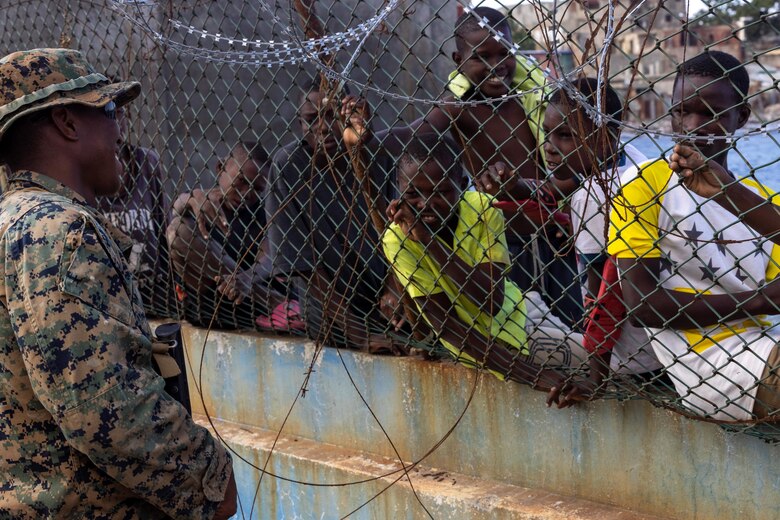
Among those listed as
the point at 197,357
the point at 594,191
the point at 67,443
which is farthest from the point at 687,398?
the point at 197,357

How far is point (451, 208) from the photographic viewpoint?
322 cm

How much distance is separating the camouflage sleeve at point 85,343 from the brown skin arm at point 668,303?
1438mm

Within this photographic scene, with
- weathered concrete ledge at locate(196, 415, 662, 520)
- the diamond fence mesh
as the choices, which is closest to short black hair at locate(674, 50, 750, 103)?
the diamond fence mesh

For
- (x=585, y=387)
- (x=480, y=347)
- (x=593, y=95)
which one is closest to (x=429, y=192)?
(x=480, y=347)

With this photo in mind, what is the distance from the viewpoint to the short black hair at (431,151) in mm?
3236

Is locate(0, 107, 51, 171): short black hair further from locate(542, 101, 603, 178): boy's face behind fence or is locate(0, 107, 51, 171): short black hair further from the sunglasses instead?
locate(542, 101, 603, 178): boy's face behind fence

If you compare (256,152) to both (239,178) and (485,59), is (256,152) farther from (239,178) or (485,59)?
(485,59)

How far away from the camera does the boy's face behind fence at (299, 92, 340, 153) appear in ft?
11.2

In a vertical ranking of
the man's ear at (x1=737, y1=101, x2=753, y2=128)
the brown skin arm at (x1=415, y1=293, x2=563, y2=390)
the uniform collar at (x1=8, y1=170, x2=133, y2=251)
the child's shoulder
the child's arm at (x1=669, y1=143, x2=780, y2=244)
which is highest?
the man's ear at (x1=737, y1=101, x2=753, y2=128)

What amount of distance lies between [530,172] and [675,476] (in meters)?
1.33

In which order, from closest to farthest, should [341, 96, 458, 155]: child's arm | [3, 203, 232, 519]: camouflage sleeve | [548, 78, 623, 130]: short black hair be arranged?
[3, 203, 232, 519]: camouflage sleeve, [548, 78, 623, 130]: short black hair, [341, 96, 458, 155]: child's arm

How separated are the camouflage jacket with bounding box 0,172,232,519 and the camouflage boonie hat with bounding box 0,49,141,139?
0.17 meters

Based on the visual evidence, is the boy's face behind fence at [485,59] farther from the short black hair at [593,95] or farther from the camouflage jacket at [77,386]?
the camouflage jacket at [77,386]

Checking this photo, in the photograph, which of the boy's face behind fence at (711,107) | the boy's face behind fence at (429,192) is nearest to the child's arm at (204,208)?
the boy's face behind fence at (429,192)
